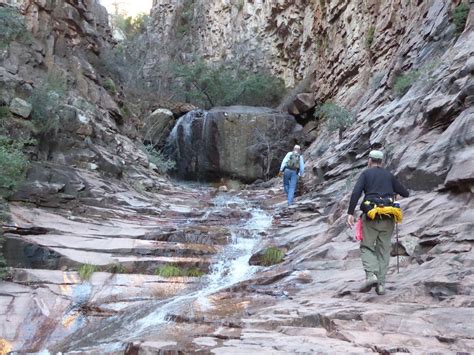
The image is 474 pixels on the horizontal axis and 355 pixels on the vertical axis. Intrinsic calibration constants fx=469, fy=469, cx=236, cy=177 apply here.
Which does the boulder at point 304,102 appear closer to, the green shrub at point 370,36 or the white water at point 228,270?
the green shrub at point 370,36

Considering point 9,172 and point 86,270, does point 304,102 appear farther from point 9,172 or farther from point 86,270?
point 86,270

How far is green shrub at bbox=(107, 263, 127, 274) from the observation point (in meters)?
8.55

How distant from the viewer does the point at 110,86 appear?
2134 centimetres

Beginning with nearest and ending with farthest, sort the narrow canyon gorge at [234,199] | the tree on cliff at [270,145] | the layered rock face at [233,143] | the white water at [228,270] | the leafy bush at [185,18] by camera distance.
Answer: the narrow canyon gorge at [234,199] < the white water at [228,270] < the tree on cliff at [270,145] < the layered rock face at [233,143] < the leafy bush at [185,18]

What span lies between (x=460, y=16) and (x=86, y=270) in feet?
34.0

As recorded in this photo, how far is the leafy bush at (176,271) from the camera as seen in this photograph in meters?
8.59

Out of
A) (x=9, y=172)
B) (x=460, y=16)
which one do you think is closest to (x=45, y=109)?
(x=9, y=172)

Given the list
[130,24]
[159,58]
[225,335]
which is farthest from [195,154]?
[130,24]

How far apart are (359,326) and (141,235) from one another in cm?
649

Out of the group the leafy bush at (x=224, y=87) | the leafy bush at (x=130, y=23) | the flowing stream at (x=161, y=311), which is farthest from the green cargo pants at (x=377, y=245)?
the leafy bush at (x=130, y=23)

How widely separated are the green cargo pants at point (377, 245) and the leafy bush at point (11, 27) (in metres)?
13.6

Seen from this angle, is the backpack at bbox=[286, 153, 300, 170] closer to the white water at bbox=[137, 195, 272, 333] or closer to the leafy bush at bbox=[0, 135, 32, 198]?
the white water at bbox=[137, 195, 272, 333]

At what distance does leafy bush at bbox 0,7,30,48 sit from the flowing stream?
10439mm

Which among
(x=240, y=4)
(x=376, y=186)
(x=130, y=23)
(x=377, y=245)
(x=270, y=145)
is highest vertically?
(x=130, y=23)
